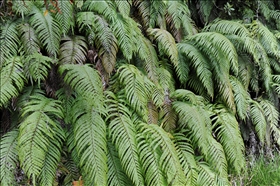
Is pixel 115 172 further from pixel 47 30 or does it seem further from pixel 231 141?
pixel 47 30

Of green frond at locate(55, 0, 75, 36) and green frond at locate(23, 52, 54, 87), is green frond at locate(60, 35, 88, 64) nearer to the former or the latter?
green frond at locate(55, 0, 75, 36)

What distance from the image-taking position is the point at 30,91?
3.08 m

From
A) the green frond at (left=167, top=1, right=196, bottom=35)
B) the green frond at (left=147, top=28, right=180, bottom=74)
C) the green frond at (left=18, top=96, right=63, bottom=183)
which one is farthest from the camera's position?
the green frond at (left=167, top=1, right=196, bottom=35)

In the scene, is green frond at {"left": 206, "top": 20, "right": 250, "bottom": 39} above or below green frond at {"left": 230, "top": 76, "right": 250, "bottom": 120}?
above

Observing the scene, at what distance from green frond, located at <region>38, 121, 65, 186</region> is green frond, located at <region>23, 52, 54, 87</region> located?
464mm

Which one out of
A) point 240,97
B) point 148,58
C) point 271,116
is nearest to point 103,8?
point 148,58

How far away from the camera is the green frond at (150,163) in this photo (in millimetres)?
2771

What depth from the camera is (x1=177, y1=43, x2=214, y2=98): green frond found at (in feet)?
12.1

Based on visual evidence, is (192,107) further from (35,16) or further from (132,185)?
(35,16)

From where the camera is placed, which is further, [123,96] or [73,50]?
[73,50]

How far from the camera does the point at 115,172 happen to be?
9.30ft

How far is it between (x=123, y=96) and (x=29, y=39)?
41.5 inches

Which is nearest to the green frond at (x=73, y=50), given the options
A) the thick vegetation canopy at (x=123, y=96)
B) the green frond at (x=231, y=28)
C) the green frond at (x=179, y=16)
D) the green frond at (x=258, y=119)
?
the thick vegetation canopy at (x=123, y=96)

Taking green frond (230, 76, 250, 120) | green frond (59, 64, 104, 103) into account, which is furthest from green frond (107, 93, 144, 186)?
green frond (230, 76, 250, 120)
